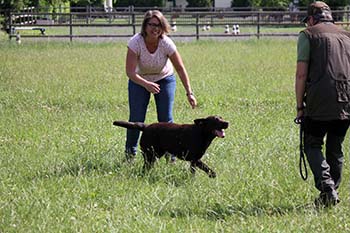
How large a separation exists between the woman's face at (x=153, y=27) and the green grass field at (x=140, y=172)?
1355 mm

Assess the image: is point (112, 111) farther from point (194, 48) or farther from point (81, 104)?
point (194, 48)

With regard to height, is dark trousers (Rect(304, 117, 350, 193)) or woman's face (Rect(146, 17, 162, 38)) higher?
woman's face (Rect(146, 17, 162, 38))

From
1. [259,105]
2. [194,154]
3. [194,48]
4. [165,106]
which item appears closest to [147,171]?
[194,154]

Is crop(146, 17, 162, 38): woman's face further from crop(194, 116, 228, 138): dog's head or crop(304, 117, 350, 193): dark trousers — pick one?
crop(304, 117, 350, 193): dark trousers

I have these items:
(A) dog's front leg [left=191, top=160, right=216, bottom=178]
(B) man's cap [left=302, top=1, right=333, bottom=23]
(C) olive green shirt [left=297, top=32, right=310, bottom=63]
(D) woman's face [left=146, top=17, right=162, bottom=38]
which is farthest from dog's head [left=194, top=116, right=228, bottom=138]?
(B) man's cap [left=302, top=1, right=333, bottom=23]

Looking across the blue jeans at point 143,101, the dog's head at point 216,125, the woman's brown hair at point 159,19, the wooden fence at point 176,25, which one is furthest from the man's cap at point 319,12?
the wooden fence at point 176,25

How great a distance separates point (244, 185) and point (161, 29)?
6.31ft

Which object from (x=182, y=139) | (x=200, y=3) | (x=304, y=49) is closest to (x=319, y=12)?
(x=304, y=49)

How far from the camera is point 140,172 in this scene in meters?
7.30

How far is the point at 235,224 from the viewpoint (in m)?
5.64

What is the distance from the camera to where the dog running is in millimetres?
7098

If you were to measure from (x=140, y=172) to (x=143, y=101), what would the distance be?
3.42ft

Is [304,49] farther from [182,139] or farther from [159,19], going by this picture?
[159,19]

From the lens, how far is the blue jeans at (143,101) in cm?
798
